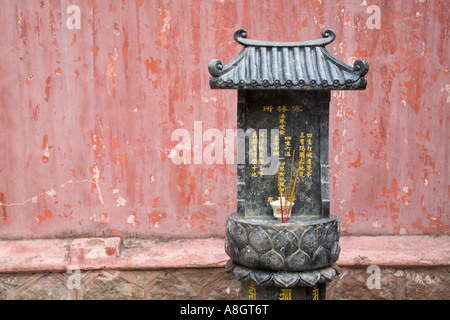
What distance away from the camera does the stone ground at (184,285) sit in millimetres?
4953

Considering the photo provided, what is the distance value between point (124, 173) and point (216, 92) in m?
1.17

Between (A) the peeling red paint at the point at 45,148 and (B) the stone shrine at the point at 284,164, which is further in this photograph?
(A) the peeling red paint at the point at 45,148

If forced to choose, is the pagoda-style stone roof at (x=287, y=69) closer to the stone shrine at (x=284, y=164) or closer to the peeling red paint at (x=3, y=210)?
the stone shrine at (x=284, y=164)

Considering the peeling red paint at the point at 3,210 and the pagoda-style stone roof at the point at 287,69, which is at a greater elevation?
the pagoda-style stone roof at the point at 287,69

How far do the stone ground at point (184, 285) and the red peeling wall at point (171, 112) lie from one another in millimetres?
450

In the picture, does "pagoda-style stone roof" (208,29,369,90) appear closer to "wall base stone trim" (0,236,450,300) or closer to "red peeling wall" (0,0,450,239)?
"red peeling wall" (0,0,450,239)

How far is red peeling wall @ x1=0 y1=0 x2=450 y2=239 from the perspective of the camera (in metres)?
5.15

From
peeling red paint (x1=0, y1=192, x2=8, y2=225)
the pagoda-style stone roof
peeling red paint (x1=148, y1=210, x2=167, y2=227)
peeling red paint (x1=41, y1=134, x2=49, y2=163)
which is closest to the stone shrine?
the pagoda-style stone roof

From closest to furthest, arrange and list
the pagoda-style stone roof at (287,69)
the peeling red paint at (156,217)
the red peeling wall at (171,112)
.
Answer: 1. the pagoda-style stone roof at (287,69)
2. the red peeling wall at (171,112)
3. the peeling red paint at (156,217)

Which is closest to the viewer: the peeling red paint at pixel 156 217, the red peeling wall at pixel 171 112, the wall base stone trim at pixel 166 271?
the wall base stone trim at pixel 166 271

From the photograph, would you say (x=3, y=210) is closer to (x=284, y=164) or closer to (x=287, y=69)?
(x=284, y=164)

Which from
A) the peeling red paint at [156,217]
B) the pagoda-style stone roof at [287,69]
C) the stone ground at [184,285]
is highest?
the pagoda-style stone roof at [287,69]

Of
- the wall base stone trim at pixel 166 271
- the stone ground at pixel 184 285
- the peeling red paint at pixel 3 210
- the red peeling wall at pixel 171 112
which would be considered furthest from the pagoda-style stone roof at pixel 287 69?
the peeling red paint at pixel 3 210

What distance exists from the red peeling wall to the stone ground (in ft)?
1.48
